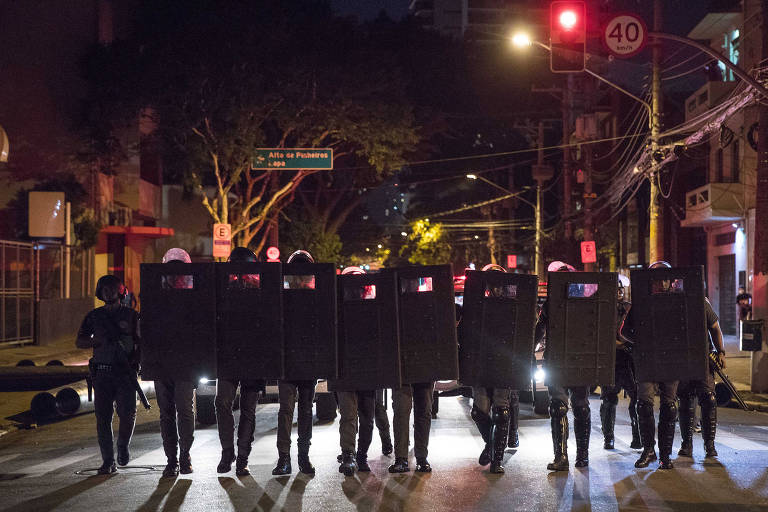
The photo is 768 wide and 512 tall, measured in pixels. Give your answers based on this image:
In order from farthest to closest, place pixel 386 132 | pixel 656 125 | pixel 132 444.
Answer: pixel 386 132 < pixel 656 125 < pixel 132 444

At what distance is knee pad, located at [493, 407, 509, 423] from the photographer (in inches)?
346

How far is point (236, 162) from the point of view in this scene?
31.7m

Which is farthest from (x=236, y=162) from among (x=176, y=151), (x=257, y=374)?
(x=257, y=374)

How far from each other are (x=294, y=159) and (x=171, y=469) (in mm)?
22074

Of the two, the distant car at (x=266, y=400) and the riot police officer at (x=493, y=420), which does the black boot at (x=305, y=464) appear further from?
the distant car at (x=266, y=400)

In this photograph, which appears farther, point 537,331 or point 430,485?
point 537,331

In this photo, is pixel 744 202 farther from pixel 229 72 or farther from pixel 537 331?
pixel 537 331

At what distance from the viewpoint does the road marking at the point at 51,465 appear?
904 centimetres

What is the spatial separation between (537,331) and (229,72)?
77.0ft

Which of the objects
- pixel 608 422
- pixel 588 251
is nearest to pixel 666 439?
pixel 608 422

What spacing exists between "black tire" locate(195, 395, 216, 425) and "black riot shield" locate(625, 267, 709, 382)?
573 cm

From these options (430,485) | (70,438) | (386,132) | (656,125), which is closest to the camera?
(430,485)

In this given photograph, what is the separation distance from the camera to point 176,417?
8.90m

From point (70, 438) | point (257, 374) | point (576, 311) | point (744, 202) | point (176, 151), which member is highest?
point (176, 151)
